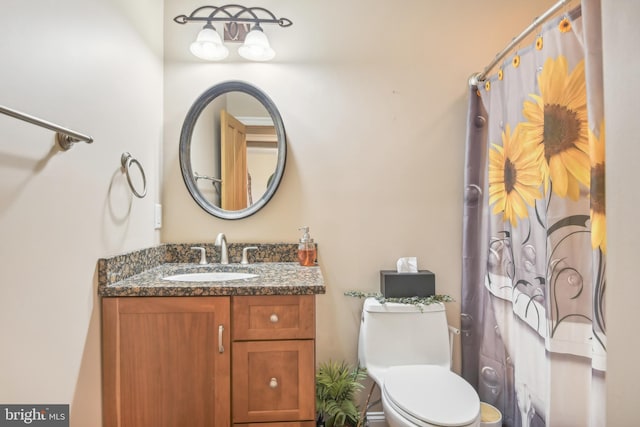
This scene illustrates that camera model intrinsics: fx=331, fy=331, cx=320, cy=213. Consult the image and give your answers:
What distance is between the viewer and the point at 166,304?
3.99ft

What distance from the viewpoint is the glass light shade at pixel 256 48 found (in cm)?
169

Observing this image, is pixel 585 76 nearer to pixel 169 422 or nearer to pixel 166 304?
pixel 166 304

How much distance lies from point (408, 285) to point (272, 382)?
835 millimetres

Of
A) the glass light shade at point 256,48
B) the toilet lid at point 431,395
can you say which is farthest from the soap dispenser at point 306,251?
the glass light shade at point 256,48

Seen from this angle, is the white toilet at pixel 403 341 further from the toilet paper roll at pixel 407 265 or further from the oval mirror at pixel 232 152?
the oval mirror at pixel 232 152

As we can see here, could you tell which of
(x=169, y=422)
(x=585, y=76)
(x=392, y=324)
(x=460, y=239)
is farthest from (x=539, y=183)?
(x=169, y=422)

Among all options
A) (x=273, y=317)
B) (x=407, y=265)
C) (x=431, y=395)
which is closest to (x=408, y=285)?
(x=407, y=265)

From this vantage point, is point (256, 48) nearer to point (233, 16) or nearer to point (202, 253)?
point (233, 16)

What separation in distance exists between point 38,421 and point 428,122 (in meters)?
1.99

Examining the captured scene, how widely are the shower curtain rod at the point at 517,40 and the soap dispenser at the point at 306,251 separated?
3.92ft

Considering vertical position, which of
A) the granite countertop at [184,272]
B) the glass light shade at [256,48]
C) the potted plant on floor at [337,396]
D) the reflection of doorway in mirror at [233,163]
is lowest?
the potted plant on floor at [337,396]

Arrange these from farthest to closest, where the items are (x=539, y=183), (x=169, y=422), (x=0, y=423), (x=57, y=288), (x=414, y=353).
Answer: (x=414, y=353)
(x=539, y=183)
(x=169, y=422)
(x=57, y=288)
(x=0, y=423)

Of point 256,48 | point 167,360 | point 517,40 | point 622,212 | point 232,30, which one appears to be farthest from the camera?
point 232,30

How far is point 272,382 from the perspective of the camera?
1212 mm
